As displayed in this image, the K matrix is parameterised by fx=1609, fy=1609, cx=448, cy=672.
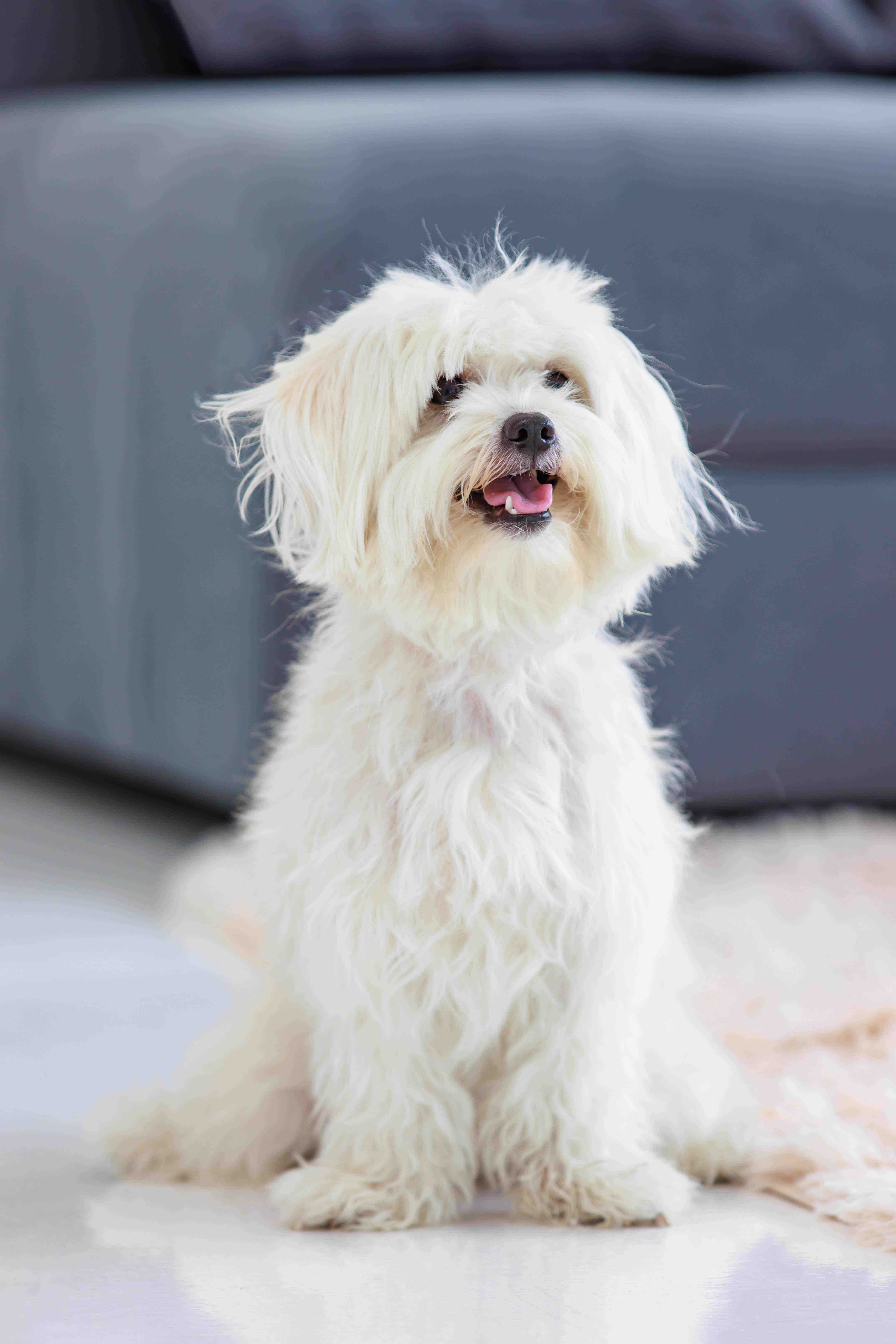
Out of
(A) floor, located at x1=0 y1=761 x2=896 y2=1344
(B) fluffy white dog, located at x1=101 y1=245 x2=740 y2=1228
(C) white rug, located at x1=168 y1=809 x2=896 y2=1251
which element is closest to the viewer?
(A) floor, located at x1=0 y1=761 x2=896 y2=1344

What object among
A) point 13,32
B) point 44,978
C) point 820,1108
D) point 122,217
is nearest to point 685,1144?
point 820,1108

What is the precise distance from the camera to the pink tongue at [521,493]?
3.11ft

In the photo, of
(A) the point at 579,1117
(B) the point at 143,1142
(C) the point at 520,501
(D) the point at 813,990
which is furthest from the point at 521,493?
(D) the point at 813,990

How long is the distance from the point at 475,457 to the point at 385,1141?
1.41 ft

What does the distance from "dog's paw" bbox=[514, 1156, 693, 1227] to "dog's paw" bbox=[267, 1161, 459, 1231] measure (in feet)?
0.18

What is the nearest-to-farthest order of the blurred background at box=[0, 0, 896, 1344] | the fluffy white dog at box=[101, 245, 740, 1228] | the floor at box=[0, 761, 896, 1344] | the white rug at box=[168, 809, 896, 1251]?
the floor at box=[0, 761, 896, 1344]
the fluffy white dog at box=[101, 245, 740, 1228]
the white rug at box=[168, 809, 896, 1251]
the blurred background at box=[0, 0, 896, 1344]

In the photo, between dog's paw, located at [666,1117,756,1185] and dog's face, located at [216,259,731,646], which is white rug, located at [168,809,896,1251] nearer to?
dog's paw, located at [666,1117,756,1185]

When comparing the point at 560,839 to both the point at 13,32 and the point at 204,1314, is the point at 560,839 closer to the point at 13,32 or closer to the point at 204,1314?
the point at 204,1314

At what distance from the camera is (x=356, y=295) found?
5.14ft

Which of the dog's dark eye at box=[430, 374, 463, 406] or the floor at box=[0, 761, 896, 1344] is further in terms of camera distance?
the dog's dark eye at box=[430, 374, 463, 406]

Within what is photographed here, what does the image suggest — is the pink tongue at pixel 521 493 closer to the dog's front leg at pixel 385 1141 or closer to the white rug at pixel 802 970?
the dog's front leg at pixel 385 1141

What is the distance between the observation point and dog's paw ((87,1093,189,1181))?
110cm

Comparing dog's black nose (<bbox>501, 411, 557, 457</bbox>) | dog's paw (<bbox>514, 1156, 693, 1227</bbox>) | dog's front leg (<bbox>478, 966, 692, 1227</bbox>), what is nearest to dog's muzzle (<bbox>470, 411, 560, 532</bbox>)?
dog's black nose (<bbox>501, 411, 557, 457</bbox>)

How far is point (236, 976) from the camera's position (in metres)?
1.50
